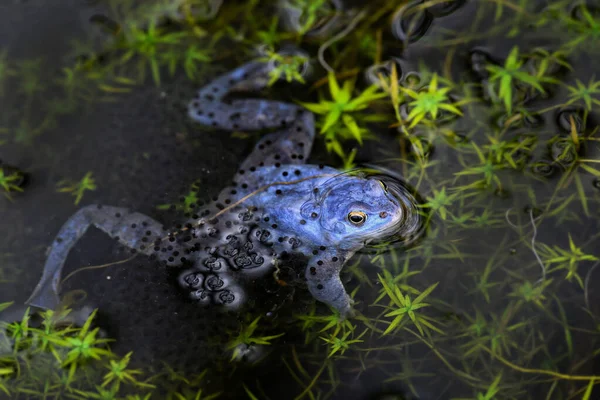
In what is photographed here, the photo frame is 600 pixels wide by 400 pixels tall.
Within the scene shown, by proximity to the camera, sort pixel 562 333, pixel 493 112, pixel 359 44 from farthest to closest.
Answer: pixel 359 44
pixel 493 112
pixel 562 333

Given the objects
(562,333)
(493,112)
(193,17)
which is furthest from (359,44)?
(562,333)

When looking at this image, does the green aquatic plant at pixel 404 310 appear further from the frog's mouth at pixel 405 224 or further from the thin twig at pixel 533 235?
the thin twig at pixel 533 235

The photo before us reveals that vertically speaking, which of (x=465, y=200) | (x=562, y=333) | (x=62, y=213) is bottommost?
(x=562, y=333)

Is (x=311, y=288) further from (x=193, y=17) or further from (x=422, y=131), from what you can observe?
(x=193, y=17)

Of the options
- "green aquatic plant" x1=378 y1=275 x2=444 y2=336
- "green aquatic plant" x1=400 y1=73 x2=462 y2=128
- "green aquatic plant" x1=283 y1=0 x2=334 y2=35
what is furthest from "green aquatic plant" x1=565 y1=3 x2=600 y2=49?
"green aquatic plant" x1=378 y1=275 x2=444 y2=336

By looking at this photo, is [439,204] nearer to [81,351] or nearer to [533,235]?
[533,235]

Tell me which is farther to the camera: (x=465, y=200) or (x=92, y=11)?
(x=92, y=11)

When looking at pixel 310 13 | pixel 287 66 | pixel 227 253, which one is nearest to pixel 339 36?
pixel 310 13
